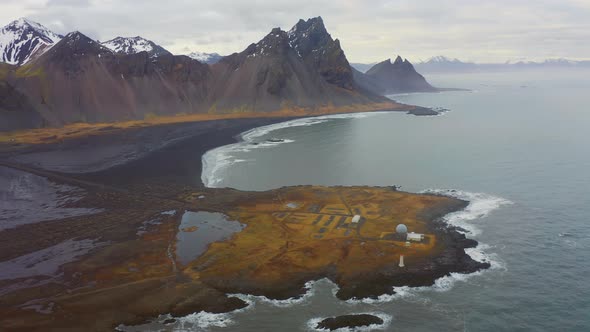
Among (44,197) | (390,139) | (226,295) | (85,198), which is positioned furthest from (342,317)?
(390,139)

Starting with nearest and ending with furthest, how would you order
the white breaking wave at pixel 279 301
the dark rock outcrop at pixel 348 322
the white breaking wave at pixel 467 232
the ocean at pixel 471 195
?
1. the dark rock outcrop at pixel 348 322
2. the ocean at pixel 471 195
3. the white breaking wave at pixel 279 301
4. the white breaking wave at pixel 467 232

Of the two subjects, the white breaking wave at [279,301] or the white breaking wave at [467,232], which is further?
the white breaking wave at [467,232]

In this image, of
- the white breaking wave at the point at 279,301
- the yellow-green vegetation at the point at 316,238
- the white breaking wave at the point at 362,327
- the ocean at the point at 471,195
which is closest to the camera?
the white breaking wave at the point at 362,327

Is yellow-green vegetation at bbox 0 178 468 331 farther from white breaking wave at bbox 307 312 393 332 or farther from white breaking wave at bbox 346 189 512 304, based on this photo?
white breaking wave at bbox 307 312 393 332

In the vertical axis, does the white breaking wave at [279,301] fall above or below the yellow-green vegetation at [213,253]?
below

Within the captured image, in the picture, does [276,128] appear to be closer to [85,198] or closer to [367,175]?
[367,175]

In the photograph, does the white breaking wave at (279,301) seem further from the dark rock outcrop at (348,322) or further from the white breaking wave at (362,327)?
the dark rock outcrop at (348,322)

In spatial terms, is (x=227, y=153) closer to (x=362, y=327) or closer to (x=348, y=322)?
(x=348, y=322)

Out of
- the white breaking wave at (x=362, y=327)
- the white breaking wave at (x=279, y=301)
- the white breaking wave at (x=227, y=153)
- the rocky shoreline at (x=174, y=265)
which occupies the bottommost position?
the white breaking wave at (x=362, y=327)

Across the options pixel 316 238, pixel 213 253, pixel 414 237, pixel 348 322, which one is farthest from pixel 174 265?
pixel 414 237

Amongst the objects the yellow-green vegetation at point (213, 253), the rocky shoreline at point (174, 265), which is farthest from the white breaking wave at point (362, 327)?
the yellow-green vegetation at point (213, 253)
